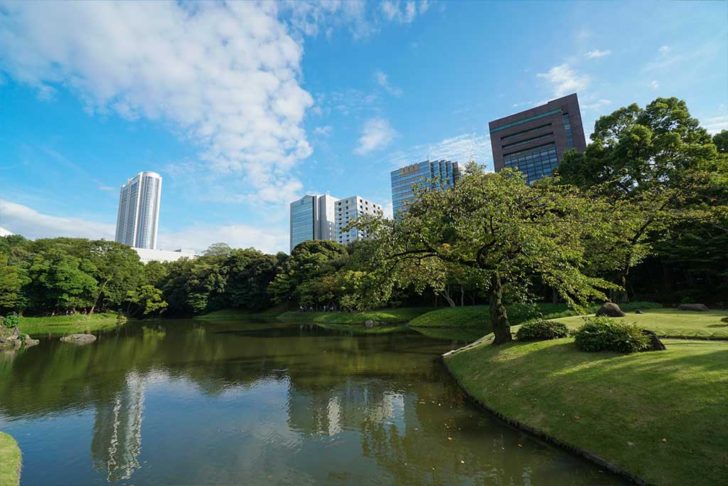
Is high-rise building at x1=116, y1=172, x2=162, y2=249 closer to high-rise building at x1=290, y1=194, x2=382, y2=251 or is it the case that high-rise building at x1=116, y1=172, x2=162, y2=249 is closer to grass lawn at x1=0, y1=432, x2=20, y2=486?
high-rise building at x1=290, y1=194, x2=382, y2=251

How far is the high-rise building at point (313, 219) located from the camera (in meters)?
127

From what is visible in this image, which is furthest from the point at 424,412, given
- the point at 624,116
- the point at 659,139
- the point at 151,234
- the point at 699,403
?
the point at 151,234

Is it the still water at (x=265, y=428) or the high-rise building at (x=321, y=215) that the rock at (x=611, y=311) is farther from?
the high-rise building at (x=321, y=215)

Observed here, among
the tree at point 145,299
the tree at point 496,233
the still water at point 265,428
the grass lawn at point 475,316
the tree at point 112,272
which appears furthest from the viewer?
the tree at point 145,299

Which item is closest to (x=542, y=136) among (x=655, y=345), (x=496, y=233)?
(x=496, y=233)

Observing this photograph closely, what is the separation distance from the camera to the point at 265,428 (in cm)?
1004

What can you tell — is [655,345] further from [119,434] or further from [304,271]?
[304,271]

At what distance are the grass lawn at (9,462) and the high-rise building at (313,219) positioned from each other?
4625 inches

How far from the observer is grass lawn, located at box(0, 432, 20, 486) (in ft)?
22.4

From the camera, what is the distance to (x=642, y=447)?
22.2 ft

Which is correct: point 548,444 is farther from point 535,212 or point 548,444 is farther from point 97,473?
point 97,473

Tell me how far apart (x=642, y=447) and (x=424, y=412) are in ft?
18.3

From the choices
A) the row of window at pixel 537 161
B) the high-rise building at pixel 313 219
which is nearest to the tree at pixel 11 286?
the row of window at pixel 537 161

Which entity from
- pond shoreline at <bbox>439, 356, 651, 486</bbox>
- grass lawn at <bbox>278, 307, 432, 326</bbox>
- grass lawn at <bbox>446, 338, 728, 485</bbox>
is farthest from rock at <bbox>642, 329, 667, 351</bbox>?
grass lawn at <bbox>278, 307, 432, 326</bbox>
